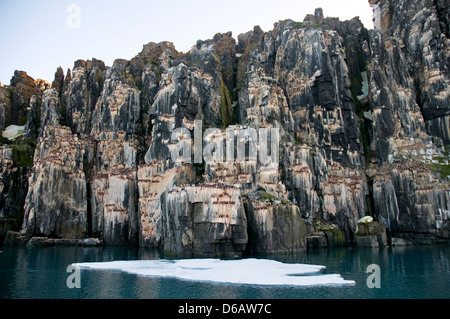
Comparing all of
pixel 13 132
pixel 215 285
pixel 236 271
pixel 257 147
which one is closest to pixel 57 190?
pixel 13 132

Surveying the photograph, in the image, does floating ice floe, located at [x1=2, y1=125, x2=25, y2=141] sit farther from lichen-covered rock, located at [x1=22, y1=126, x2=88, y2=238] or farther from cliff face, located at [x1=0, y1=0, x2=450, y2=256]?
lichen-covered rock, located at [x1=22, y1=126, x2=88, y2=238]

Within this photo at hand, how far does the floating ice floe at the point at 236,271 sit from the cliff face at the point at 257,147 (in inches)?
463

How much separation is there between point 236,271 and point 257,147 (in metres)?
40.4

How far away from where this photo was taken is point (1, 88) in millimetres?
124438

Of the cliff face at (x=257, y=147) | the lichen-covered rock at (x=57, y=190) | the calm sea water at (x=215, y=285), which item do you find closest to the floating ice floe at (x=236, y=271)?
the calm sea water at (x=215, y=285)

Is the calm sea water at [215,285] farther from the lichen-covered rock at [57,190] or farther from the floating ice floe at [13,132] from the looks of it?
the floating ice floe at [13,132]

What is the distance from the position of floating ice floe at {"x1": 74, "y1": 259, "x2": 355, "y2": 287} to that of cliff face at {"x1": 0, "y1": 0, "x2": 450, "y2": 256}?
11.8 metres

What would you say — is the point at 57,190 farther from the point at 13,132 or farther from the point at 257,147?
the point at 257,147

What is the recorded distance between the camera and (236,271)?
1804 inches

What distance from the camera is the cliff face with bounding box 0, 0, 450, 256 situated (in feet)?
232

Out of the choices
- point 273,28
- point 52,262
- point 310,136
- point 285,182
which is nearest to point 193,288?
point 52,262

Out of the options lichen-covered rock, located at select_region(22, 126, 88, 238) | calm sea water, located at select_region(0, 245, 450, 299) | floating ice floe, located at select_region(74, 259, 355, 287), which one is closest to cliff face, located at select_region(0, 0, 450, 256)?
lichen-covered rock, located at select_region(22, 126, 88, 238)
